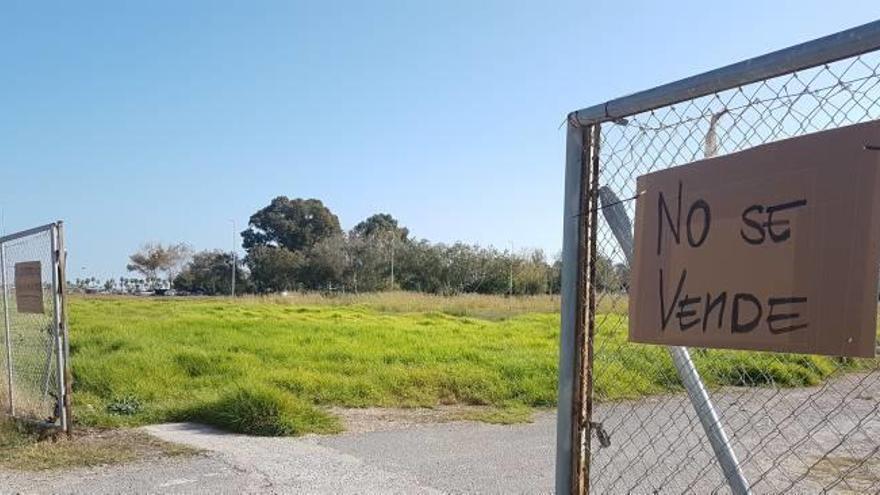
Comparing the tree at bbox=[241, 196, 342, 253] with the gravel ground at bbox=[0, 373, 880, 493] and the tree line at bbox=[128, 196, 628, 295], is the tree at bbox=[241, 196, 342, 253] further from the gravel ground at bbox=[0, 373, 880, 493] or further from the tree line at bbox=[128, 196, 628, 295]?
the gravel ground at bbox=[0, 373, 880, 493]

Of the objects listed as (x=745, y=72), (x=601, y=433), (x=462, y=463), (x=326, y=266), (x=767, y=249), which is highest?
(x=745, y=72)

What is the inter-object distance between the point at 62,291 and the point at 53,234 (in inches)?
20.9

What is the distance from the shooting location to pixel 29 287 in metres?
7.91

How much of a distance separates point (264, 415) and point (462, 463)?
2.34m

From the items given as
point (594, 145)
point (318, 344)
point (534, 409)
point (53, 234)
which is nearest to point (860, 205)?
point (594, 145)

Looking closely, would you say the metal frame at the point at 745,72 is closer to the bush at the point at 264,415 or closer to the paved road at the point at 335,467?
the paved road at the point at 335,467

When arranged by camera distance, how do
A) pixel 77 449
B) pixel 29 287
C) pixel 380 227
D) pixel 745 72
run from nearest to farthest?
1. pixel 745 72
2. pixel 77 449
3. pixel 29 287
4. pixel 380 227

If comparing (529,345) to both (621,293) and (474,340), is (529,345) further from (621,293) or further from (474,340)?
(621,293)

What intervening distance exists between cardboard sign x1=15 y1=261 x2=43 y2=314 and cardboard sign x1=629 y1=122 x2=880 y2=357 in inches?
272

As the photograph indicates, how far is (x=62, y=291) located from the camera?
283 inches

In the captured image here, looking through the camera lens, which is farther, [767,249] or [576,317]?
[576,317]

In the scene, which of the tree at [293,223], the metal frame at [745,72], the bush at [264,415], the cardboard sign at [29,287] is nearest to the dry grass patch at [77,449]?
the bush at [264,415]

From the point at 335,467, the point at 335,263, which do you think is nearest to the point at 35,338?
→ the point at 335,467

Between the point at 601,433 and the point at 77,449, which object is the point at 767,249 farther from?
the point at 77,449
